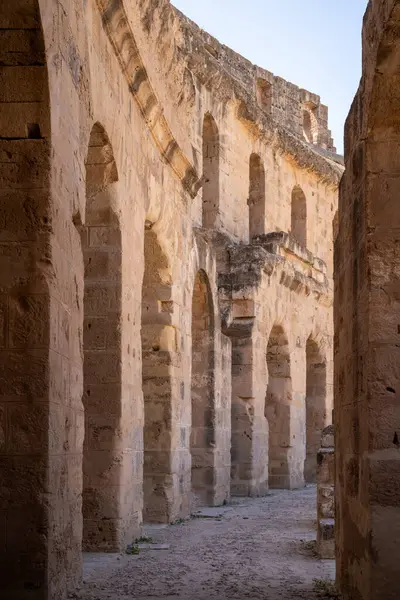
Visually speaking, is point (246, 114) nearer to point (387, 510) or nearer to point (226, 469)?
point (226, 469)

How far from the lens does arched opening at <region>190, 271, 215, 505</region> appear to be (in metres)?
12.9

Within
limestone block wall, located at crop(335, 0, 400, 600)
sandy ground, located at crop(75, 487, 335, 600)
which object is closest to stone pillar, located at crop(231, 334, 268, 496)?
sandy ground, located at crop(75, 487, 335, 600)

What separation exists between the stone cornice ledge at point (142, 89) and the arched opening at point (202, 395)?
1.87m

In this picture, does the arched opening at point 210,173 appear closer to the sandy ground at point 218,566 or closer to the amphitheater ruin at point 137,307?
the amphitheater ruin at point 137,307

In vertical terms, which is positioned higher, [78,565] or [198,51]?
[198,51]

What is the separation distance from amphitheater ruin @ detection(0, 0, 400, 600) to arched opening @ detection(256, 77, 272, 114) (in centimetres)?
739

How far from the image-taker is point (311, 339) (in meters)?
19.8

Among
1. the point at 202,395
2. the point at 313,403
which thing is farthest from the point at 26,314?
the point at 313,403

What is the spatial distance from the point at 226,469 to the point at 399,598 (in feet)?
29.0

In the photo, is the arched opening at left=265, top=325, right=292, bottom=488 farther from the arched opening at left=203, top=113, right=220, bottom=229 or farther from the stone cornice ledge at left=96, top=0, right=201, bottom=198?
the stone cornice ledge at left=96, top=0, right=201, bottom=198

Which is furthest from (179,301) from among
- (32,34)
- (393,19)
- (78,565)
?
(393,19)

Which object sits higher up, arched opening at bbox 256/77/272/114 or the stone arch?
arched opening at bbox 256/77/272/114

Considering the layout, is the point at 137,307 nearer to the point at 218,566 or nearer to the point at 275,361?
the point at 218,566

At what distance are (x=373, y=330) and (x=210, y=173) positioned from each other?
43.0ft
